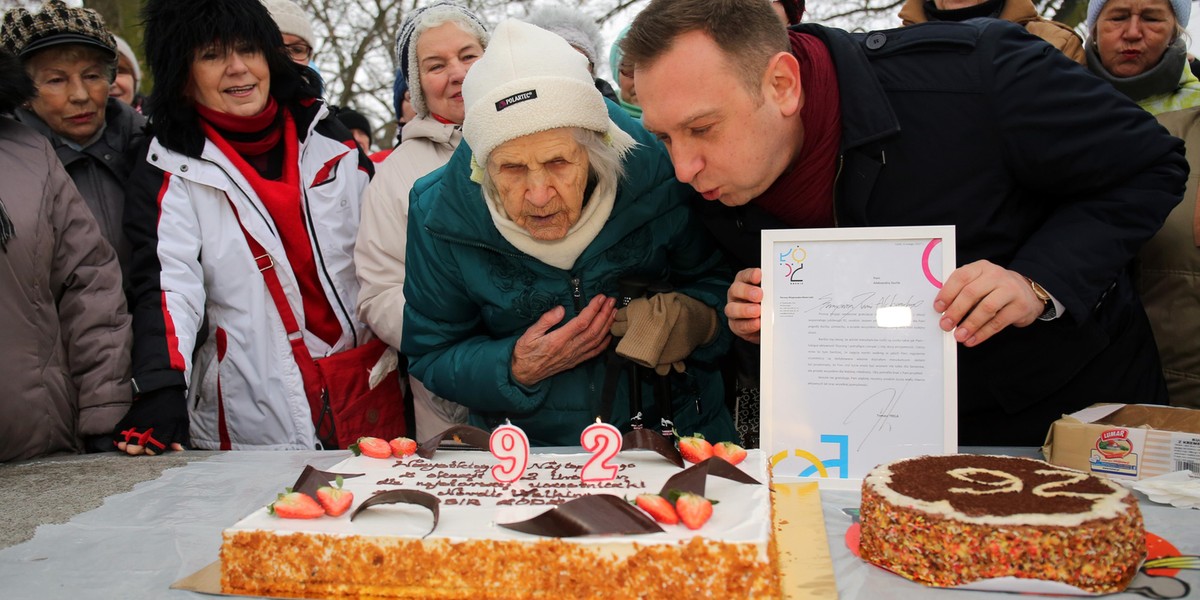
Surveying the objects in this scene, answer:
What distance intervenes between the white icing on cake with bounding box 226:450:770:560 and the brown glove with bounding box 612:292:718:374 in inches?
15.0

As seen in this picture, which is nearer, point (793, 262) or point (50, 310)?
point (793, 262)

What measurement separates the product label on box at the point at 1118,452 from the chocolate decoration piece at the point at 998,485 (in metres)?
0.35

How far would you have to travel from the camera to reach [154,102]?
10.9ft

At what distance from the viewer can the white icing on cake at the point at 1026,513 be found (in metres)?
1.58

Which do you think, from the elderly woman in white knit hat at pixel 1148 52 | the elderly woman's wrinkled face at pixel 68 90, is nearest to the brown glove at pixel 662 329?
the elderly woman in white knit hat at pixel 1148 52

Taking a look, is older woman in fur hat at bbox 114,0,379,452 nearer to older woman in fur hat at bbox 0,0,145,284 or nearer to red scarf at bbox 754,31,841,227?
older woman in fur hat at bbox 0,0,145,284

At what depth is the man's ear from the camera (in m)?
2.25

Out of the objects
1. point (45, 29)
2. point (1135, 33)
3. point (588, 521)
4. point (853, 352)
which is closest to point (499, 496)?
point (588, 521)

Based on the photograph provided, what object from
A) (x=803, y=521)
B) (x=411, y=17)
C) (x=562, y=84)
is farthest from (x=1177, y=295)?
(x=411, y=17)

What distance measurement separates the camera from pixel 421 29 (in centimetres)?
376

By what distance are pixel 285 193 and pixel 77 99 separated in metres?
0.93

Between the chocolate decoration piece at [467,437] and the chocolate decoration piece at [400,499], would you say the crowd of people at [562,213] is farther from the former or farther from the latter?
the chocolate decoration piece at [400,499]
